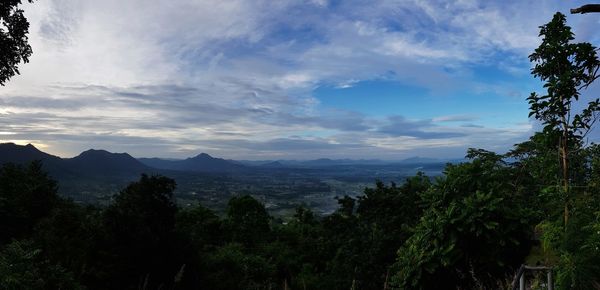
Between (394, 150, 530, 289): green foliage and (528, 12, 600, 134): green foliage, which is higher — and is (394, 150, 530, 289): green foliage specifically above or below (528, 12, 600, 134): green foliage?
below

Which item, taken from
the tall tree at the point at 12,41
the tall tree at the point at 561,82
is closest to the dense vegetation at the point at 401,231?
the tall tree at the point at 561,82

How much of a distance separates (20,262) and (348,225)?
69.0 ft

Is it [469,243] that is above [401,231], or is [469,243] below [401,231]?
above

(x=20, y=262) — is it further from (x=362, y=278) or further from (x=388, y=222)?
(x=388, y=222)

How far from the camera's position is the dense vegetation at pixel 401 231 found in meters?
5.83

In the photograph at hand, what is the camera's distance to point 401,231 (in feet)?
64.3

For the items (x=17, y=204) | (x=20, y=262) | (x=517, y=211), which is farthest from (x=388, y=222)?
(x=17, y=204)

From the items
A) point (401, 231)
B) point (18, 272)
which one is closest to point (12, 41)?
point (18, 272)

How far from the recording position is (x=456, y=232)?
934cm

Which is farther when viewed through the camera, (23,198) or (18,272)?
(23,198)

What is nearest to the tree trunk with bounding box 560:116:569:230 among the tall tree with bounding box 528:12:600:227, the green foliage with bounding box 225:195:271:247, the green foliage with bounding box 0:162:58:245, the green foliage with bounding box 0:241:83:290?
the tall tree with bounding box 528:12:600:227

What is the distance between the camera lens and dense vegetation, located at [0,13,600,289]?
230 inches

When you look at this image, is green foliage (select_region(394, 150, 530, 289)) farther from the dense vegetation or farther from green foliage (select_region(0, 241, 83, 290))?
green foliage (select_region(0, 241, 83, 290))

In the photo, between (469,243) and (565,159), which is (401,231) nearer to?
(469,243)
